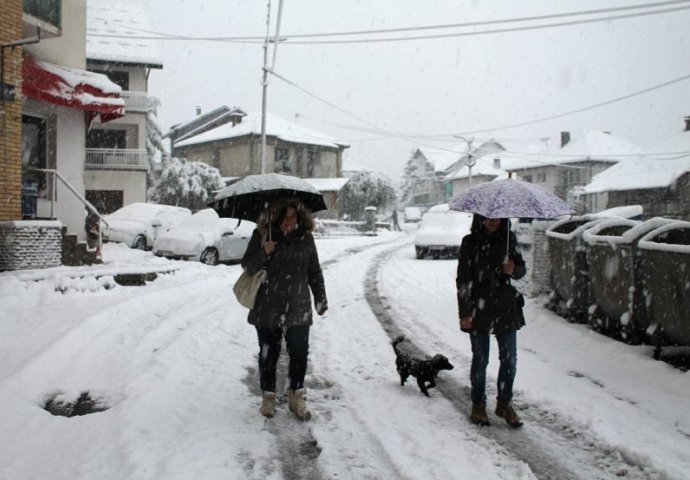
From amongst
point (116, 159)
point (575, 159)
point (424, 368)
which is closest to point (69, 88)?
point (424, 368)

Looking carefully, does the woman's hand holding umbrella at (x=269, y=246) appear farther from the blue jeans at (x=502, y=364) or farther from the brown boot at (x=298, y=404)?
the blue jeans at (x=502, y=364)

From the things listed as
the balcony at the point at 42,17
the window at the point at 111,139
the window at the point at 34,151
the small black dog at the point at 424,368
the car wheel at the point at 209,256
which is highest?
the window at the point at 111,139

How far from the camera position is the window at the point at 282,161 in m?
45.2

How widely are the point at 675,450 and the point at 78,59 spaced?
14.2 meters

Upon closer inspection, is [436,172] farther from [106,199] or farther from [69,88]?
[69,88]

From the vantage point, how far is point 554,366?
598 centimetres

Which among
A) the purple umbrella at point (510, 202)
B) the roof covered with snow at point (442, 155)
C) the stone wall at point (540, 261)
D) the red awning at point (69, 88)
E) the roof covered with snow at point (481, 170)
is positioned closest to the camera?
the purple umbrella at point (510, 202)

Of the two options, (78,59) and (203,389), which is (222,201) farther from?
(78,59)

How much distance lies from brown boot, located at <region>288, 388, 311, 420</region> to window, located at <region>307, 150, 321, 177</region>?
43799 mm

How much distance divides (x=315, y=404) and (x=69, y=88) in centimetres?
962

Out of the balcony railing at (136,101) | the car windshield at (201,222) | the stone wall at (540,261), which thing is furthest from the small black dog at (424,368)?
the balcony railing at (136,101)

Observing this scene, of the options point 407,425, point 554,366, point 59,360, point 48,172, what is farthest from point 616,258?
point 48,172

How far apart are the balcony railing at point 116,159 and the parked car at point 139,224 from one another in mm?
14555

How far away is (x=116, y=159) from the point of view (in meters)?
32.0
